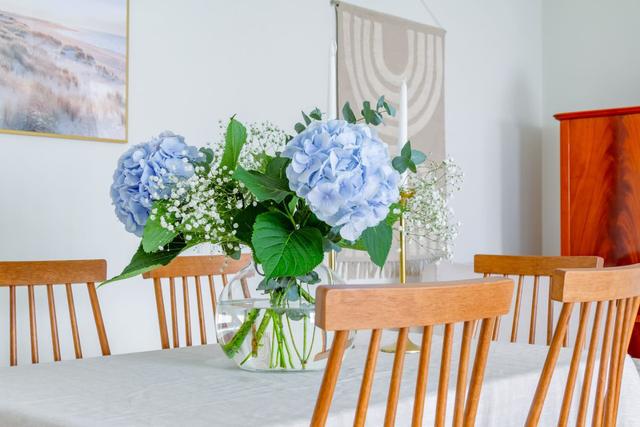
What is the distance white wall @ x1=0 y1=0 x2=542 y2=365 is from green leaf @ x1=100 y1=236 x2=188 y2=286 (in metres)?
1.10

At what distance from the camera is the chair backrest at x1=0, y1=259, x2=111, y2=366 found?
1.93 metres

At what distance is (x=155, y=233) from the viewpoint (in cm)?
152

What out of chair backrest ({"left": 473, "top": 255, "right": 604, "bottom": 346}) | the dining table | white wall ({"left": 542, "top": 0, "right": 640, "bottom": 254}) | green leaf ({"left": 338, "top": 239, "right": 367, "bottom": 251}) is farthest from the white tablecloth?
white wall ({"left": 542, "top": 0, "right": 640, "bottom": 254})

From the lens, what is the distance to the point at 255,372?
159 centimetres

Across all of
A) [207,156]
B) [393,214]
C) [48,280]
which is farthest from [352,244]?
[48,280]

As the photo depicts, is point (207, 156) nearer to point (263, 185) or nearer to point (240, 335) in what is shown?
point (263, 185)

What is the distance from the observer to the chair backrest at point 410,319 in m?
0.92

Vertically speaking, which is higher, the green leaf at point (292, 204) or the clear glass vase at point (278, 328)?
the green leaf at point (292, 204)

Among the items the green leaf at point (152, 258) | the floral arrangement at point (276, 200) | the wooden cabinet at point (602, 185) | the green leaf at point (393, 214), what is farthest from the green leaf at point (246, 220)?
the wooden cabinet at point (602, 185)

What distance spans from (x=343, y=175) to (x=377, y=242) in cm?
19

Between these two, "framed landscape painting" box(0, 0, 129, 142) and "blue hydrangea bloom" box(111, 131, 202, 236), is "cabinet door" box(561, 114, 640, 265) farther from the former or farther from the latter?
"blue hydrangea bloom" box(111, 131, 202, 236)

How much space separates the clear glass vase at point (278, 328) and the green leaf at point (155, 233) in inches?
7.0

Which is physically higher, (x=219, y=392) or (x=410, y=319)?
(x=410, y=319)

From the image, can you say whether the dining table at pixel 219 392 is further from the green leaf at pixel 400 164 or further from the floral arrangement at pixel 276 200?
the green leaf at pixel 400 164
